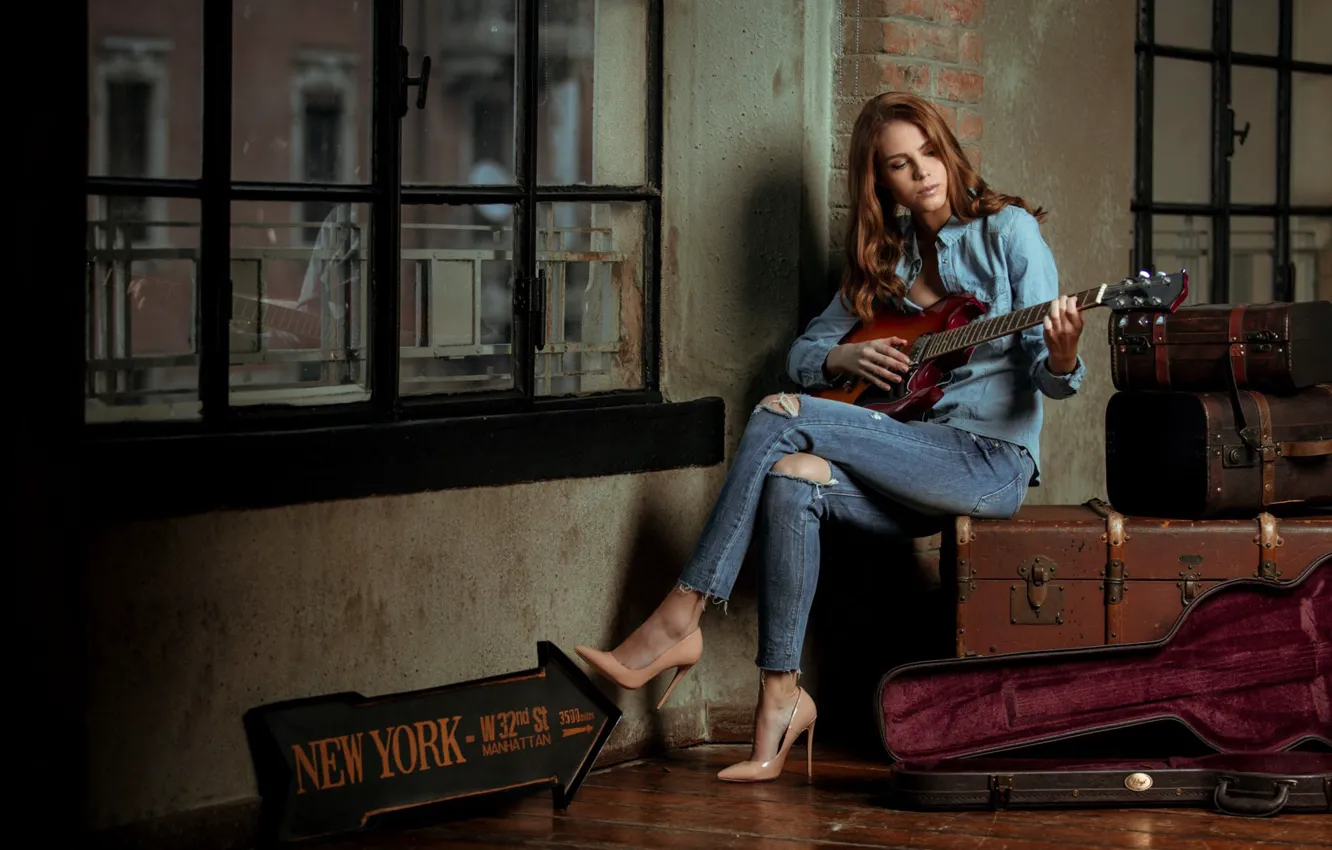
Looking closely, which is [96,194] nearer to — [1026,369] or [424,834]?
[424,834]

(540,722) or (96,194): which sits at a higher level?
(96,194)

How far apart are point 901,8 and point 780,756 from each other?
1.62 metres

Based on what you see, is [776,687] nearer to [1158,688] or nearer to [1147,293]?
[1158,688]

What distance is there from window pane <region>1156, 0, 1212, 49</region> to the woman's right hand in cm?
160

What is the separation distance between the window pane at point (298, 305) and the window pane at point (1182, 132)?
234cm

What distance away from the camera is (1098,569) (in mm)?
3385

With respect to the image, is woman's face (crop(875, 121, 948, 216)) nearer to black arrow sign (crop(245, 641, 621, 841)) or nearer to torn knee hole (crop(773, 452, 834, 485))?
torn knee hole (crop(773, 452, 834, 485))

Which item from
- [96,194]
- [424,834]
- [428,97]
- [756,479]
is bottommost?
[424,834]

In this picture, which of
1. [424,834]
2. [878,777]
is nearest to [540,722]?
[424,834]

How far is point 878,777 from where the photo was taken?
11.4 feet

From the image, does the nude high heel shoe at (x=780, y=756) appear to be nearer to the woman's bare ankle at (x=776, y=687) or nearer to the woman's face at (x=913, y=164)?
the woman's bare ankle at (x=776, y=687)

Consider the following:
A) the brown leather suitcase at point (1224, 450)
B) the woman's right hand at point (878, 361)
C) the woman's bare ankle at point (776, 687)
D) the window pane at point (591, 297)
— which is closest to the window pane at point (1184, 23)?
the brown leather suitcase at point (1224, 450)

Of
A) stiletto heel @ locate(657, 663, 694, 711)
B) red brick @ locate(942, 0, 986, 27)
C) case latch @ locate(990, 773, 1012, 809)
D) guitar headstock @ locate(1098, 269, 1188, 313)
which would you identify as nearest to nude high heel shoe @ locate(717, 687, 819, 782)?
stiletto heel @ locate(657, 663, 694, 711)

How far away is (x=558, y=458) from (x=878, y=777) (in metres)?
0.92
